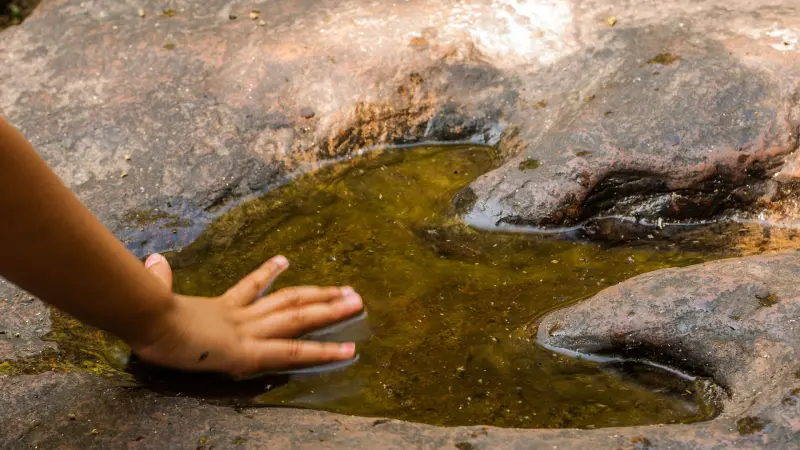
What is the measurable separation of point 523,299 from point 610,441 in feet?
2.40

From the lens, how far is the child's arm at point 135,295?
4.76 ft

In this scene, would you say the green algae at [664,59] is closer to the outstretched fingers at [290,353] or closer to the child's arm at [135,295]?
the child's arm at [135,295]

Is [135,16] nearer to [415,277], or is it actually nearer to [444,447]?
[415,277]

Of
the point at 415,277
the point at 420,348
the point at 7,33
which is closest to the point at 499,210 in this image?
the point at 415,277

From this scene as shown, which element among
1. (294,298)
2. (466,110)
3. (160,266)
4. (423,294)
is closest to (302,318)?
(294,298)

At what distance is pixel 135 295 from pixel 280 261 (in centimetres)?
85

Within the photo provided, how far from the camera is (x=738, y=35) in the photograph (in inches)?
121

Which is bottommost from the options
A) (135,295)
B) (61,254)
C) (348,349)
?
(348,349)

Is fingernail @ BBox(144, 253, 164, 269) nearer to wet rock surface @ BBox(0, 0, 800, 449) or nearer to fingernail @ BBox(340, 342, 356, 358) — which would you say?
wet rock surface @ BBox(0, 0, 800, 449)

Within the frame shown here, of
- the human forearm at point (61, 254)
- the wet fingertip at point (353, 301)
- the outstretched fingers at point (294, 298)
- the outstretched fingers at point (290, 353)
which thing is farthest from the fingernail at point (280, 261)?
the human forearm at point (61, 254)

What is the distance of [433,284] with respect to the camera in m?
2.47

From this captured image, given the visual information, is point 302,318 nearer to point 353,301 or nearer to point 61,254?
point 353,301

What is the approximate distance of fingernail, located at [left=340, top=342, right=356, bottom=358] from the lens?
221cm

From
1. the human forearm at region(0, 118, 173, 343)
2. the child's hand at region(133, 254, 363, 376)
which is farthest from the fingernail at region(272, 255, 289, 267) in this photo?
the human forearm at region(0, 118, 173, 343)
